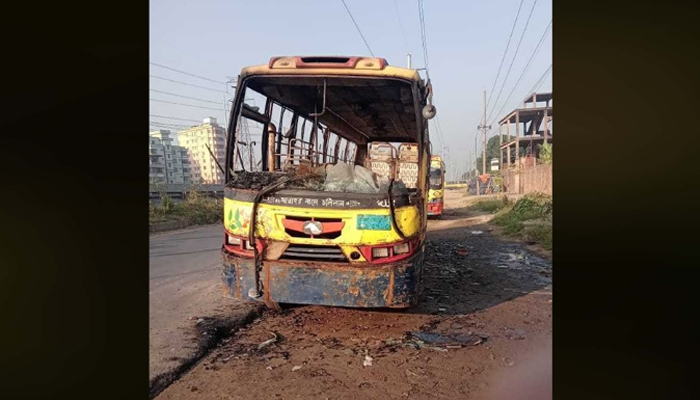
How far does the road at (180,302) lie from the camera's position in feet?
10.9

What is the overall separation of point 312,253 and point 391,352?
3.68 ft

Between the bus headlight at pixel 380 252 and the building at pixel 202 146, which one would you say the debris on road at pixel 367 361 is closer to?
the bus headlight at pixel 380 252

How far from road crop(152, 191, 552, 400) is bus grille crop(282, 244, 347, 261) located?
814 mm

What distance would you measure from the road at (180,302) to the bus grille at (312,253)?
3.85ft

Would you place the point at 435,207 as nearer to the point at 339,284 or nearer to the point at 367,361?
the point at 339,284

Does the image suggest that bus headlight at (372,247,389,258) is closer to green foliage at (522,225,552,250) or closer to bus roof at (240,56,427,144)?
bus roof at (240,56,427,144)

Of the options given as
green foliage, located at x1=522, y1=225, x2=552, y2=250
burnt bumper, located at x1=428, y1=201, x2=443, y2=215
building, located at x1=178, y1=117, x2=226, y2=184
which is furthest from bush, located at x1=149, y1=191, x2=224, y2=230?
green foliage, located at x1=522, y1=225, x2=552, y2=250

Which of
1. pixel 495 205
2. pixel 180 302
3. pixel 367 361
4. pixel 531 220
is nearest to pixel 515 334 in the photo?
pixel 367 361

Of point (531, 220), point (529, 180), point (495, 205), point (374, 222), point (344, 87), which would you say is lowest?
point (531, 220)

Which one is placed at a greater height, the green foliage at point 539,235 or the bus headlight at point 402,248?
the bus headlight at point 402,248

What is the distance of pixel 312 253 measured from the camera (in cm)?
345

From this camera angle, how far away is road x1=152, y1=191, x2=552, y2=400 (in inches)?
108

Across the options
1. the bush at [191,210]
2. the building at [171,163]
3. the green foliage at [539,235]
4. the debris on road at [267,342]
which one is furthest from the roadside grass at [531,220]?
the building at [171,163]

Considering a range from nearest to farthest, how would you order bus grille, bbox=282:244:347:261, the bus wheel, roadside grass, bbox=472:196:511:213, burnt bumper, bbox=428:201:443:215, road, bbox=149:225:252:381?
road, bbox=149:225:252:381, bus grille, bbox=282:244:347:261, the bus wheel, burnt bumper, bbox=428:201:443:215, roadside grass, bbox=472:196:511:213
